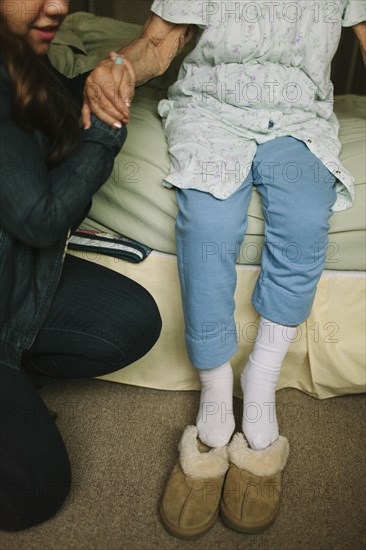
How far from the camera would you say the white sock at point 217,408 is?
1134mm

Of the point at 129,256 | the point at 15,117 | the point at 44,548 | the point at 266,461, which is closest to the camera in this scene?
the point at 15,117

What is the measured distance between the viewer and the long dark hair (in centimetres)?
87

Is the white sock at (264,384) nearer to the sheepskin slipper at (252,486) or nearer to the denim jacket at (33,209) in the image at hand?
the sheepskin slipper at (252,486)

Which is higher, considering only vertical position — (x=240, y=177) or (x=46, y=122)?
(x=46, y=122)

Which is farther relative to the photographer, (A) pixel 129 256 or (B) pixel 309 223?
(A) pixel 129 256

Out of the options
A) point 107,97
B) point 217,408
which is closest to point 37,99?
point 107,97

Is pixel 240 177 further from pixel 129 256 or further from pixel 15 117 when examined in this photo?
pixel 15 117

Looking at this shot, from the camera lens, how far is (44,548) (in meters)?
Result: 1.00

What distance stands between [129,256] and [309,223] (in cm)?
37

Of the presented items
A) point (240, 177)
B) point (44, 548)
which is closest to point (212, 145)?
point (240, 177)

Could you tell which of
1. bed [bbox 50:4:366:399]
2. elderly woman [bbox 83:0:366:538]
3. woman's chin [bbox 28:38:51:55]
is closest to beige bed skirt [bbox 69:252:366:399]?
bed [bbox 50:4:366:399]

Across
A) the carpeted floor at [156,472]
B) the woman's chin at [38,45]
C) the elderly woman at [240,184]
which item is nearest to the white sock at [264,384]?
the elderly woman at [240,184]

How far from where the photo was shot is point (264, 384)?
1149 mm

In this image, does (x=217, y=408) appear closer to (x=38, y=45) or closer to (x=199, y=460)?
(x=199, y=460)
